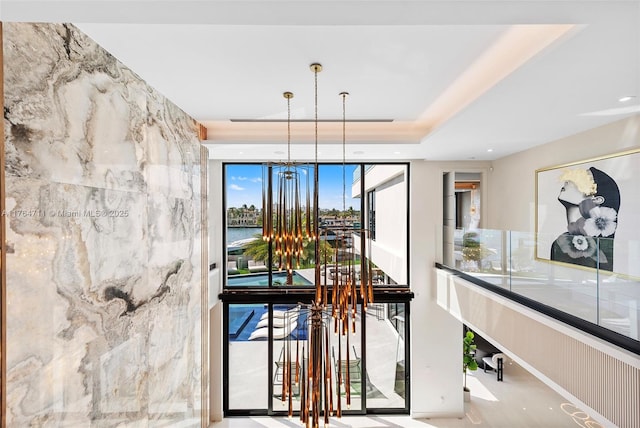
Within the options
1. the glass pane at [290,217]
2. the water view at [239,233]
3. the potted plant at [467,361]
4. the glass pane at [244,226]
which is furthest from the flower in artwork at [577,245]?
the water view at [239,233]

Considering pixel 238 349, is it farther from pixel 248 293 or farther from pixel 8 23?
pixel 8 23

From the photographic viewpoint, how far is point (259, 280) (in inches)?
211

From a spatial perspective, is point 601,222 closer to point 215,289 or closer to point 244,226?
point 244,226

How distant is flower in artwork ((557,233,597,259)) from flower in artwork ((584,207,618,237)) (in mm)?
535

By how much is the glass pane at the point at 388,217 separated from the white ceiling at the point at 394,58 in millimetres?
1531

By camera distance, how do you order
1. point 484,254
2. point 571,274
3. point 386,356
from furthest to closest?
point 386,356 < point 484,254 < point 571,274

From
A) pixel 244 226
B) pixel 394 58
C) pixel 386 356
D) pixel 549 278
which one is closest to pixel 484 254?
pixel 549 278

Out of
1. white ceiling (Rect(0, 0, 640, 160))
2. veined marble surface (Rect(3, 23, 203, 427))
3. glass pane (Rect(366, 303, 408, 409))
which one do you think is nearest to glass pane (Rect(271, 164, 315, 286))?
white ceiling (Rect(0, 0, 640, 160))


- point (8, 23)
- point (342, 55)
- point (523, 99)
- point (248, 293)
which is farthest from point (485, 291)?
point (8, 23)

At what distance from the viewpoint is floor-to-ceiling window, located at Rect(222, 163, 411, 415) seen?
5.22m

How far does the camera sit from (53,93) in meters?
1.79

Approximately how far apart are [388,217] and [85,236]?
4478 millimetres

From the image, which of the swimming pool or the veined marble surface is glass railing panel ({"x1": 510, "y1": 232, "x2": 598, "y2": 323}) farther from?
the veined marble surface

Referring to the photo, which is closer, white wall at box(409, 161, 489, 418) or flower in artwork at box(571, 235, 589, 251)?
flower in artwork at box(571, 235, 589, 251)
